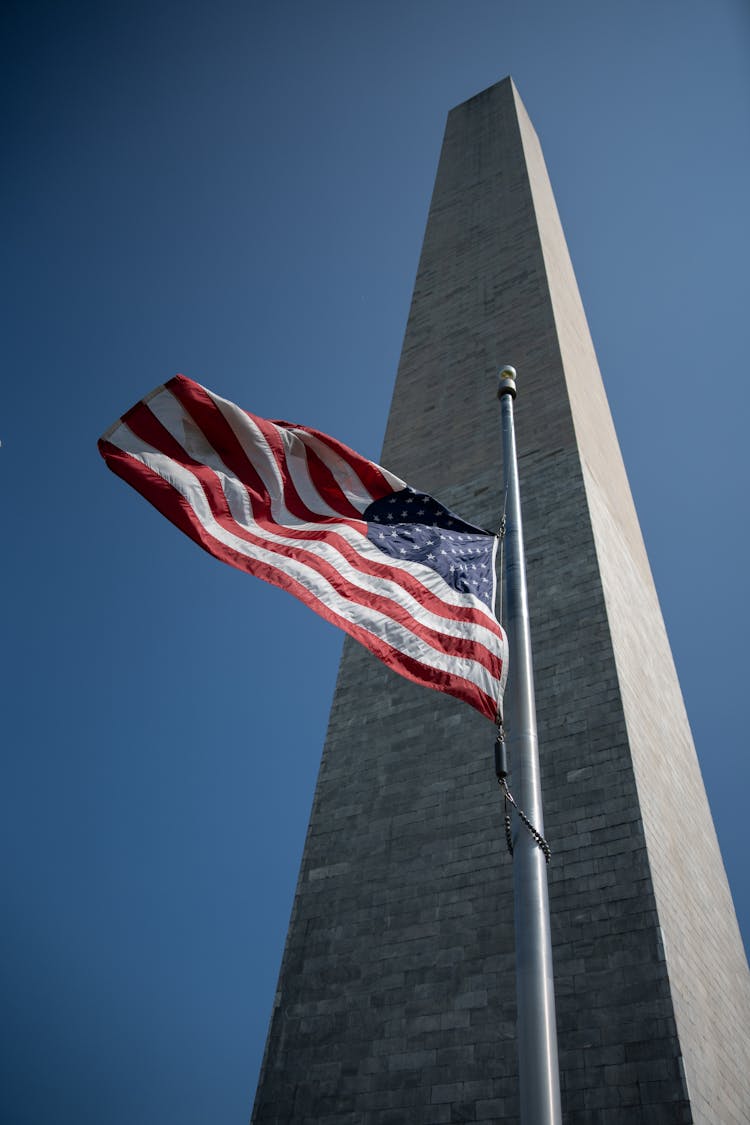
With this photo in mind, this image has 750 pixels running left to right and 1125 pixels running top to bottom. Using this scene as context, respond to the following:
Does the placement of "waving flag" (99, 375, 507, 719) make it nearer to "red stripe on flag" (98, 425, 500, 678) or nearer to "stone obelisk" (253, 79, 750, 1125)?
"red stripe on flag" (98, 425, 500, 678)

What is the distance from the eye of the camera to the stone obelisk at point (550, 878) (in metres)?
7.59

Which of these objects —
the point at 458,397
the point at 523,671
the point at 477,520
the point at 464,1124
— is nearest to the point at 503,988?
the point at 464,1124

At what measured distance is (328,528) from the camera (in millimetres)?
6941

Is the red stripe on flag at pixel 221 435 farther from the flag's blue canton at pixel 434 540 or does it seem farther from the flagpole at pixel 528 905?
the flagpole at pixel 528 905

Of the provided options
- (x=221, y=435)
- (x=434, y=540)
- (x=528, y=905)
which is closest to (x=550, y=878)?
(x=434, y=540)

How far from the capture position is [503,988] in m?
8.19

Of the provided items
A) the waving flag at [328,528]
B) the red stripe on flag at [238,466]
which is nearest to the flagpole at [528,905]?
the waving flag at [328,528]

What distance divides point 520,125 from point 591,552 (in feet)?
55.9

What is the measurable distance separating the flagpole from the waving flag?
0.17 meters

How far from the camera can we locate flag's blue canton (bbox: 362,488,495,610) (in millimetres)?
6168

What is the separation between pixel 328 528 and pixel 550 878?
431 centimetres

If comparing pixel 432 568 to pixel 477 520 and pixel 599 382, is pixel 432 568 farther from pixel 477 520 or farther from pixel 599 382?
pixel 599 382

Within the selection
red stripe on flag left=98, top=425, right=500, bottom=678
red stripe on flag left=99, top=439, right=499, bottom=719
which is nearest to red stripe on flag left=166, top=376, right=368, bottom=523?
red stripe on flag left=98, top=425, right=500, bottom=678

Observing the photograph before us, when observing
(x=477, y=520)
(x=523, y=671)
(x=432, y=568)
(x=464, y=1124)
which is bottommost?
(x=464, y=1124)
